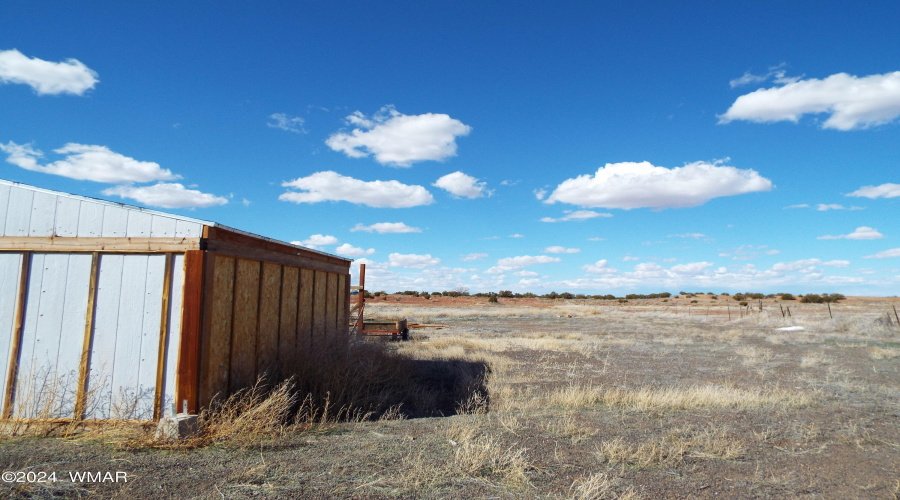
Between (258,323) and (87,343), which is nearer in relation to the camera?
(87,343)

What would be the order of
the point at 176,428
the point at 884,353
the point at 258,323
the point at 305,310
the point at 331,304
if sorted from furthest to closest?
the point at 884,353 → the point at 331,304 → the point at 305,310 → the point at 258,323 → the point at 176,428

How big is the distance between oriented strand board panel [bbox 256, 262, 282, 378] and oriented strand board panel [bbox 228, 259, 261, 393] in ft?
0.47

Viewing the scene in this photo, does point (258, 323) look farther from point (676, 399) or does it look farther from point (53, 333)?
point (676, 399)

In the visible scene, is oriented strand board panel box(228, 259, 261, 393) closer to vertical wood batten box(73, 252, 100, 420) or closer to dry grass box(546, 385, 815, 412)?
vertical wood batten box(73, 252, 100, 420)

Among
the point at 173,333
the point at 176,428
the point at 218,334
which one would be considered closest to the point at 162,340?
the point at 173,333

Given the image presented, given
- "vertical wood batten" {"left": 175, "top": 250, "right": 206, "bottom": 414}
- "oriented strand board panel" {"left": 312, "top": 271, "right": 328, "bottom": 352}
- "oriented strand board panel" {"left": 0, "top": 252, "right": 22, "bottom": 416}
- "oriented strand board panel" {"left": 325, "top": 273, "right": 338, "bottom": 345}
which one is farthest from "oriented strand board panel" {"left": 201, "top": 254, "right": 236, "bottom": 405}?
"oriented strand board panel" {"left": 325, "top": 273, "right": 338, "bottom": 345}

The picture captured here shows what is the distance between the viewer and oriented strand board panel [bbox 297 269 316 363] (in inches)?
392

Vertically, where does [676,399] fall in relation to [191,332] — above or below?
below

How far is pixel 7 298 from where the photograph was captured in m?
6.88

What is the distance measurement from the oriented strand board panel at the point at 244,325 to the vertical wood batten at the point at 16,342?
259 cm

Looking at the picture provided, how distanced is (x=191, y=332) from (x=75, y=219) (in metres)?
2.29

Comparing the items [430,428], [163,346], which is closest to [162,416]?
[163,346]

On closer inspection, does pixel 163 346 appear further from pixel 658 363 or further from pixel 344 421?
pixel 658 363

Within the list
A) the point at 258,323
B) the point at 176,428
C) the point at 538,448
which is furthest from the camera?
the point at 258,323
